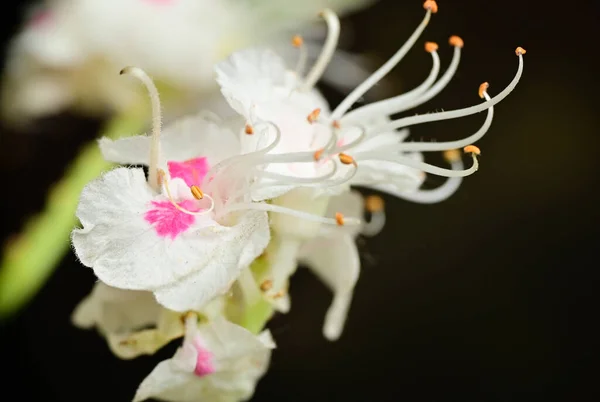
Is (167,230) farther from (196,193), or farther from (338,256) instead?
(338,256)

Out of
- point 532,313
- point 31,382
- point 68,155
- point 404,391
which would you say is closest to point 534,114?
point 532,313

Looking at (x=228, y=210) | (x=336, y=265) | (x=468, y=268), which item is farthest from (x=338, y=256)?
(x=468, y=268)

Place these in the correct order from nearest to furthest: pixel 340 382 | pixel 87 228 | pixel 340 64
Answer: pixel 87 228
pixel 340 64
pixel 340 382

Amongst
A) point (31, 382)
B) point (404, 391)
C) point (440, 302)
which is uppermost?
point (440, 302)

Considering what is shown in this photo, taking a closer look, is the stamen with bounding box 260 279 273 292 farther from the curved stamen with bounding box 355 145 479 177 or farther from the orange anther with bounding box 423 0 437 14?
the orange anther with bounding box 423 0 437 14

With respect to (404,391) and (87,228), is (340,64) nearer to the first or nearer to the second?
(404,391)

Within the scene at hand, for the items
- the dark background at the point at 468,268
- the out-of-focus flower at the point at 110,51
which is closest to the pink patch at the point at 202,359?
the out-of-focus flower at the point at 110,51
